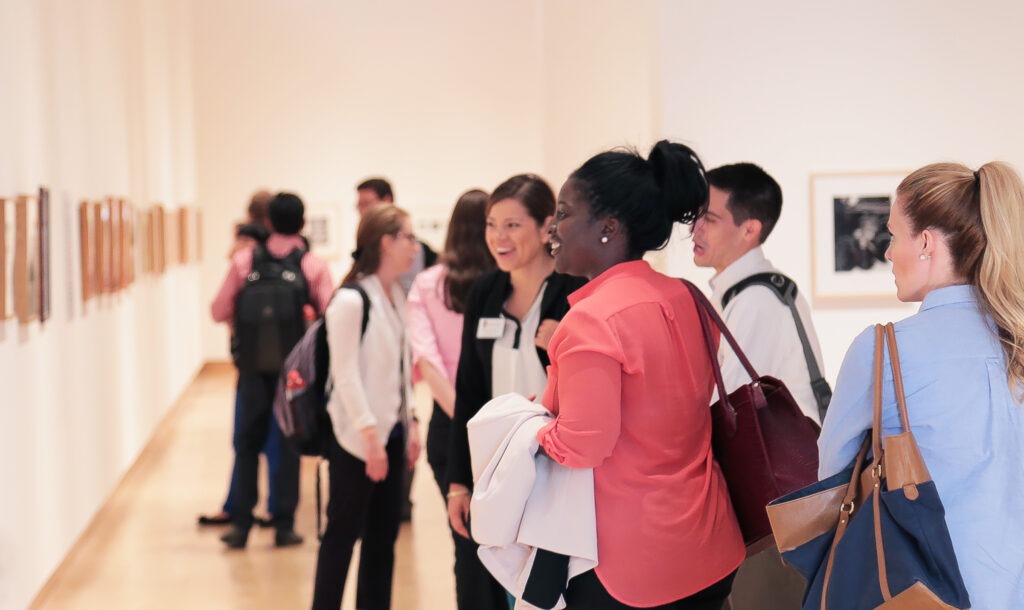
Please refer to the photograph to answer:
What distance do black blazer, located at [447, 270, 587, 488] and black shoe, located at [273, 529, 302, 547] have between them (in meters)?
4.50

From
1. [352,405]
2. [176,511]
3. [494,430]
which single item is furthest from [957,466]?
[176,511]

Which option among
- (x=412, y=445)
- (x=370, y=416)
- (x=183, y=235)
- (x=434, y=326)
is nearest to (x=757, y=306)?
(x=434, y=326)

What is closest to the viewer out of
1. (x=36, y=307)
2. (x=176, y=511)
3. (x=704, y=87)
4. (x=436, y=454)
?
(x=436, y=454)

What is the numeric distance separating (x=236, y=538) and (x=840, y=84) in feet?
17.3

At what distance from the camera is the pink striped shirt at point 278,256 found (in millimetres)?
8703

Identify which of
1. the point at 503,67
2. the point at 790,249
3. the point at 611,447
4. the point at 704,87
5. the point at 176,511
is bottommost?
the point at 176,511

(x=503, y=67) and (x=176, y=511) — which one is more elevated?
(x=503, y=67)

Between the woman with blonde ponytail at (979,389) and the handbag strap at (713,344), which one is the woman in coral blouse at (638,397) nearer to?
the handbag strap at (713,344)

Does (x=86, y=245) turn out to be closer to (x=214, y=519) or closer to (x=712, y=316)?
(x=214, y=519)

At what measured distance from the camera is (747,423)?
10.2 feet

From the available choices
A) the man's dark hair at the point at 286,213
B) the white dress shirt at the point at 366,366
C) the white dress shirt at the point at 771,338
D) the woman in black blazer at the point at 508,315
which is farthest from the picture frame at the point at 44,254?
the white dress shirt at the point at 771,338

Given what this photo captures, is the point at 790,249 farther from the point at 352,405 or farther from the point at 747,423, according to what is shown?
the point at 747,423

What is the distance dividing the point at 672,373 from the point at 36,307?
488 cm

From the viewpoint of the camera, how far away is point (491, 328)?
14.0 ft
